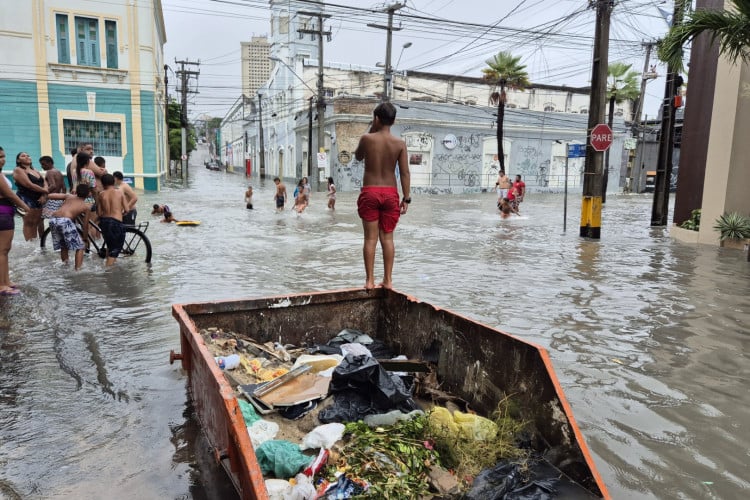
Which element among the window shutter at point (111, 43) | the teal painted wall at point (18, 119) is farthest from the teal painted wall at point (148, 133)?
the teal painted wall at point (18, 119)

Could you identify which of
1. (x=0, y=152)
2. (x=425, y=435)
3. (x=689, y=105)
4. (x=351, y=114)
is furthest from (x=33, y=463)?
(x=351, y=114)

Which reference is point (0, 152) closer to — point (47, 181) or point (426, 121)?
point (47, 181)

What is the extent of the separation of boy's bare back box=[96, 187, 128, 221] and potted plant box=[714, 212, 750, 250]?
13402 millimetres

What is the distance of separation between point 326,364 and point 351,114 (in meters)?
32.9

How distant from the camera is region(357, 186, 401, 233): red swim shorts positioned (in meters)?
5.39

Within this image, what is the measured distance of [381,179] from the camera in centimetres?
538

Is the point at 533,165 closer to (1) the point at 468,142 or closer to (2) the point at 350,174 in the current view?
(1) the point at 468,142

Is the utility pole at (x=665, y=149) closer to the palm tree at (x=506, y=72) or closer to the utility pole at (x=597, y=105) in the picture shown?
the utility pole at (x=597, y=105)

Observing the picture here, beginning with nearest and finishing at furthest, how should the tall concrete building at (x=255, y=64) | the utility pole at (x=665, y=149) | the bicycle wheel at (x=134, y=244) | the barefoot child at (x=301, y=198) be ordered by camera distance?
1. the bicycle wheel at (x=134, y=244)
2. the utility pole at (x=665, y=149)
3. the barefoot child at (x=301, y=198)
4. the tall concrete building at (x=255, y=64)

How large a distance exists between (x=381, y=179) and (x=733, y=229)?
11.4 metres

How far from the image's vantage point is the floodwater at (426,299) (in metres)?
3.35

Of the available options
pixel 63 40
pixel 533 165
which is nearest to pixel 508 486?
pixel 63 40

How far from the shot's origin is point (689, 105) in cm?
→ 1539

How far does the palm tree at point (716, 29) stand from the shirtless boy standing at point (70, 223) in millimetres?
11622
